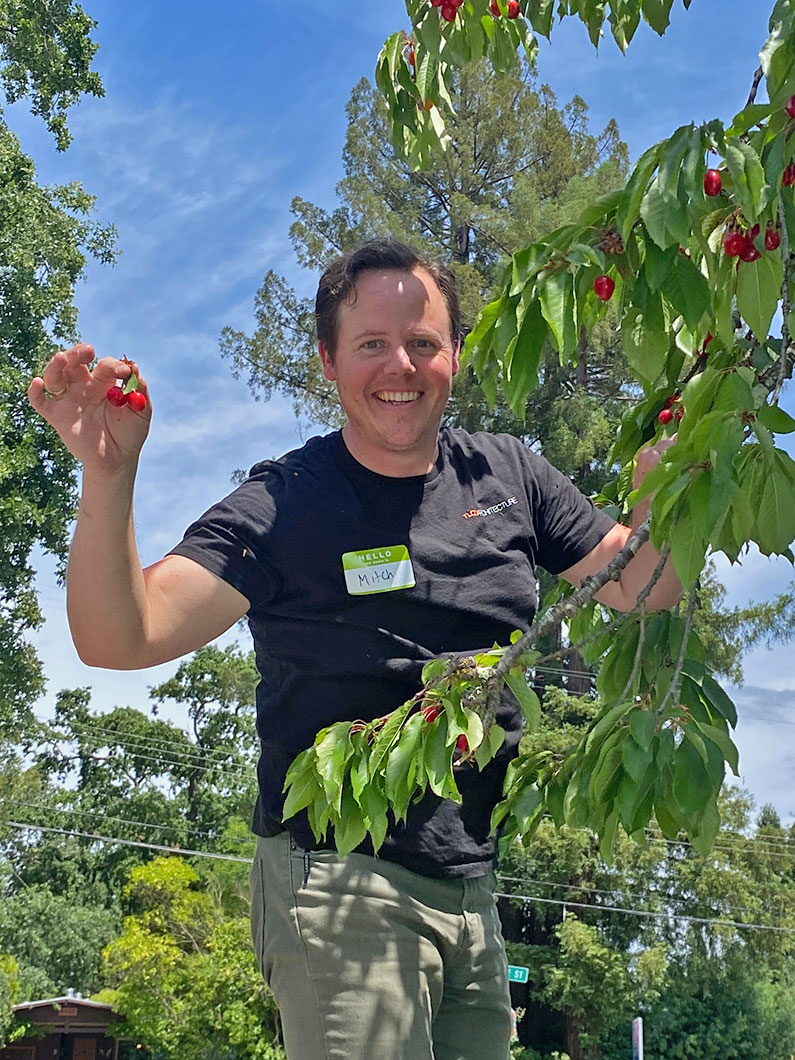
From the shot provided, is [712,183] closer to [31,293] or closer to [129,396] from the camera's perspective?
[129,396]

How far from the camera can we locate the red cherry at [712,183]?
1.40m

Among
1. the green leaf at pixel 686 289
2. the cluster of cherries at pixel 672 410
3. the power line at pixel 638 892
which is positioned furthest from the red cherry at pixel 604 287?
the power line at pixel 638 892

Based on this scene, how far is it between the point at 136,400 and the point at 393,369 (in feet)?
1.79

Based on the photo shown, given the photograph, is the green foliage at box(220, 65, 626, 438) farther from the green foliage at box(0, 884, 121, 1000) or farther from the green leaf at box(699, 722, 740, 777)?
the green leaf at box(699, 722, 740, 777)

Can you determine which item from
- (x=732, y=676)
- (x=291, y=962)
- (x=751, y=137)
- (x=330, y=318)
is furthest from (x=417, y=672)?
(x=732, y=676)

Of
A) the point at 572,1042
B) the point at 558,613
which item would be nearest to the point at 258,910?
the point at 558,613

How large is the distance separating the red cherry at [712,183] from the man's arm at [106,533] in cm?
74

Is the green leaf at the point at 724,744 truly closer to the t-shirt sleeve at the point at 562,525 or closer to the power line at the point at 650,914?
the t-shirt sleeve at the point at 562,525

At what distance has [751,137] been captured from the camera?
57.5 inches

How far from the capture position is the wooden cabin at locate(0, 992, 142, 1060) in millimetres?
23266

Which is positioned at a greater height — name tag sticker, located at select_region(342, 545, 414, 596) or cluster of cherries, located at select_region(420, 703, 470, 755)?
name tag sticker, located at select_region(342, 545, 414, 596)

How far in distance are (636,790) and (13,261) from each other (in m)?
13.2

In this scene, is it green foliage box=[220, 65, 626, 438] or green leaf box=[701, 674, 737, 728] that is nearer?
green leaf box=[701, 674, 737, 728]

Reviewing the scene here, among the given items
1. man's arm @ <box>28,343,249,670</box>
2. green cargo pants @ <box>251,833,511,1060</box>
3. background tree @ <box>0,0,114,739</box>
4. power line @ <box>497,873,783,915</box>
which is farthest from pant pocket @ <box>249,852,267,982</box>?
power line @ <box>497,873,783,915</box>
